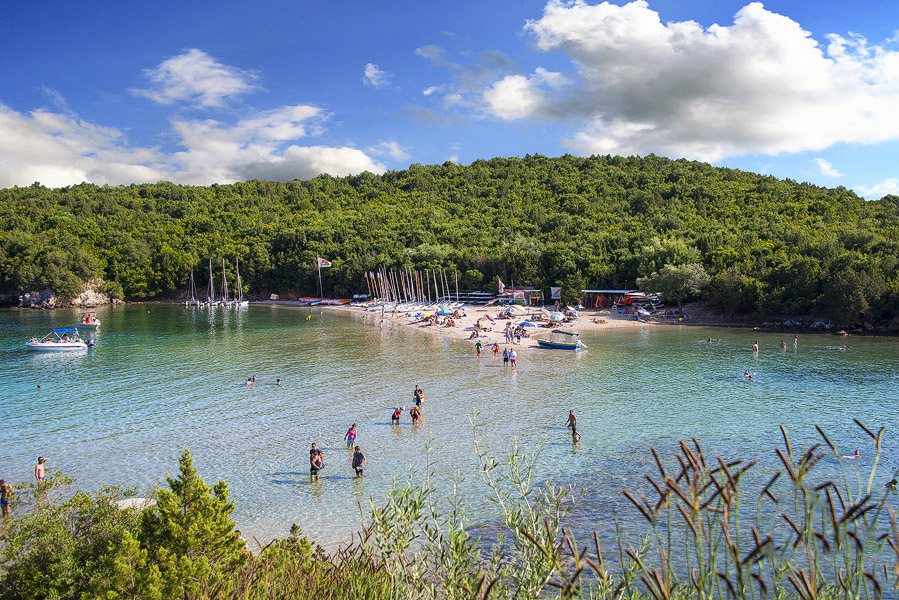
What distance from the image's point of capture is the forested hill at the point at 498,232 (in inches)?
2330

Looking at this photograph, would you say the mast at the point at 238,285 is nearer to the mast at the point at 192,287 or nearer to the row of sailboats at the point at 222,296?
the row of sailboats at the point at 222,296

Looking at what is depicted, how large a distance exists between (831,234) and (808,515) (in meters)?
77.4

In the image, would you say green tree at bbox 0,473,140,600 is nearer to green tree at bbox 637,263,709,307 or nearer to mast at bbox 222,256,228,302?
green tree at bbox 637,263,709,307

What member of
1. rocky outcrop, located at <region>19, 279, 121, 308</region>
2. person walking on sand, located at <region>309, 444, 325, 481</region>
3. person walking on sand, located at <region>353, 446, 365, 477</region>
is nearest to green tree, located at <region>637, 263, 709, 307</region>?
person walking on sand, located at <region>353, 446, 365, 477</region>


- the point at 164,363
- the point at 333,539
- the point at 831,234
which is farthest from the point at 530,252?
the point at 333,539

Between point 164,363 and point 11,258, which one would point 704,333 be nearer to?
point 164,363

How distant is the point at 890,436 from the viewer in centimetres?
2166

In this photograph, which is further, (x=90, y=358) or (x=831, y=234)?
(x=831, y=234)

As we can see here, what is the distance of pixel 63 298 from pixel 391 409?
91.0 metres

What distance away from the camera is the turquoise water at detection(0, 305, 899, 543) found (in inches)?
708

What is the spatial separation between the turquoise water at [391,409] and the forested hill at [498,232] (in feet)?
48.4

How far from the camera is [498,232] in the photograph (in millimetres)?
103500

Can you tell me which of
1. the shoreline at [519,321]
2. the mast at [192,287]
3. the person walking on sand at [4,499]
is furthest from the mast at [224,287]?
the person walking on sand at [4,499]

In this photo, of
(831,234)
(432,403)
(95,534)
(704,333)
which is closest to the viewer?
(95,534)
